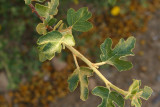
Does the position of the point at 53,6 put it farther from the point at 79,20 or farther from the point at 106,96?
the point at 106,96

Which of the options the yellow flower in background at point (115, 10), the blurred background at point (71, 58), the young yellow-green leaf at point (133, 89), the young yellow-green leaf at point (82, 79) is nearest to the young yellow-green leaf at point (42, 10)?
the young yellow-green leaf at point (82, 79)

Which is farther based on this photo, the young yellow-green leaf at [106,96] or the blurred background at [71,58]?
the blurred background at [71,58]

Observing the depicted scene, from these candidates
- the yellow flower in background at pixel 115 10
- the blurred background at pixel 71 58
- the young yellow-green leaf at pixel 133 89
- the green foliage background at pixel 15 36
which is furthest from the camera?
the yellow flower in background at pixel 115 10

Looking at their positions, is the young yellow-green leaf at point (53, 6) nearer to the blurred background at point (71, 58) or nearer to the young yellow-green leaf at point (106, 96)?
the young yellow-green leaf at point (106, 96)

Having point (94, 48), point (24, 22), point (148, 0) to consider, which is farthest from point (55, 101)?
point (148, 0)

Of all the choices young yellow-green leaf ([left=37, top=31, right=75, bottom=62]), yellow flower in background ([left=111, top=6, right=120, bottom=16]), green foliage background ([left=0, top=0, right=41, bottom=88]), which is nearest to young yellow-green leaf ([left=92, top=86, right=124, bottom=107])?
young yellow-green leaf ([left=37, top=31, right=75, bottom=62])

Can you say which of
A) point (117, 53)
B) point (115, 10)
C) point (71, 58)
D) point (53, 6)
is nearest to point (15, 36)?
point (71, 58)
